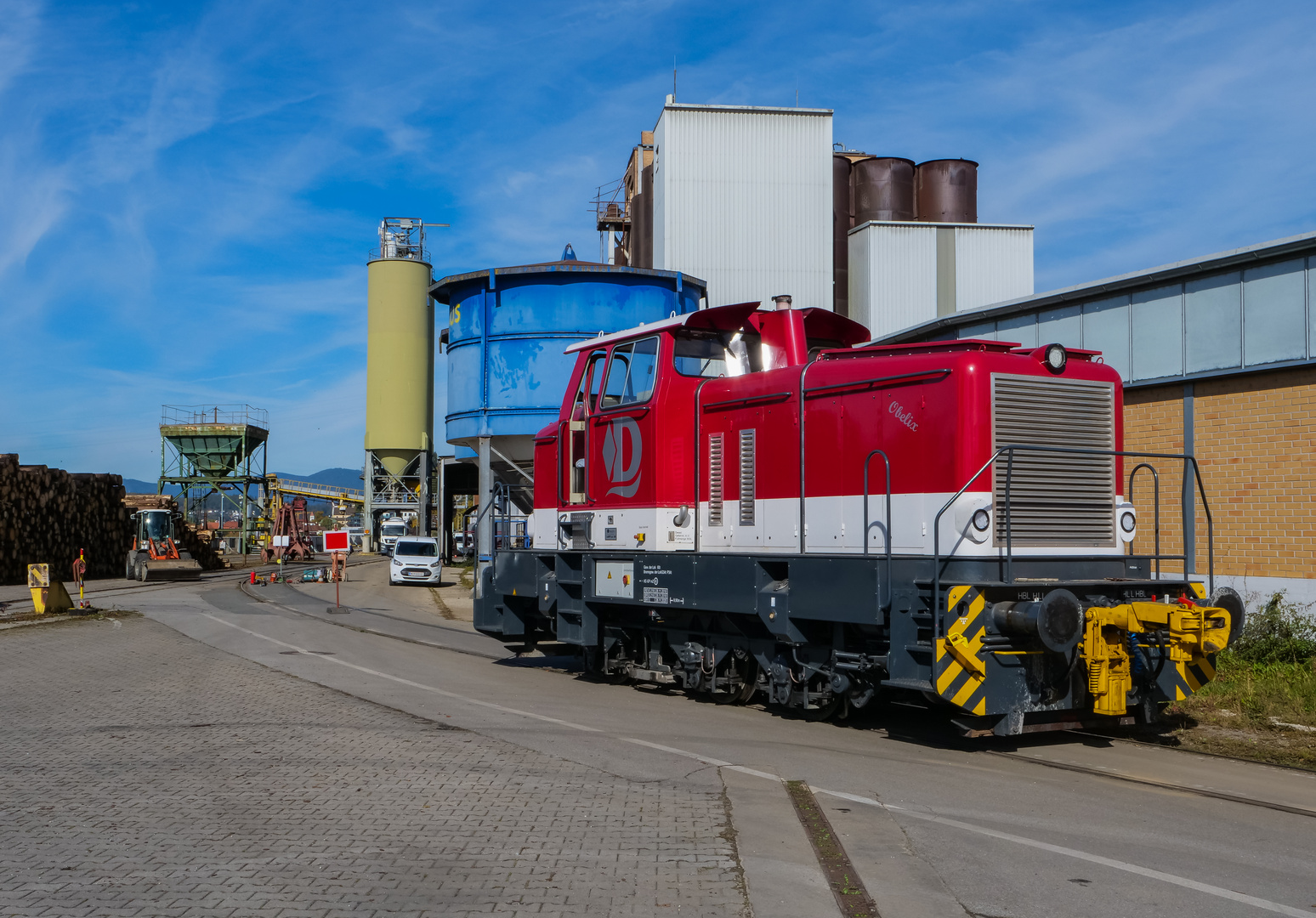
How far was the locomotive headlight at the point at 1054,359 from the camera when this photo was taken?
29.0 ft

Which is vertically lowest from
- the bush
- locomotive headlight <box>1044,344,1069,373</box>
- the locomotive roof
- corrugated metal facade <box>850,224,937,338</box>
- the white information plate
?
the bush

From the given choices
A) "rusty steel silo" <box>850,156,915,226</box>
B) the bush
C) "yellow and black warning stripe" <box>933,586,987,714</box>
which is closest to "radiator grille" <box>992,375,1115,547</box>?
"yellow and black warning stripe" <box>933,586,987,714</box>

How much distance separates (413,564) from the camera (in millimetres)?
35031

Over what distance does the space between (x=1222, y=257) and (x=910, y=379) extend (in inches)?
233

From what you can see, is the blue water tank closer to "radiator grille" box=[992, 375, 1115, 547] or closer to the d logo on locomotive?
the d logo on locomotive

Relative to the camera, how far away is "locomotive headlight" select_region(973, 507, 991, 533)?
8438 mm

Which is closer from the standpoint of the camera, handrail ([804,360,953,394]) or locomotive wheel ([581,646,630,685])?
handrail ([804,360,953,394])

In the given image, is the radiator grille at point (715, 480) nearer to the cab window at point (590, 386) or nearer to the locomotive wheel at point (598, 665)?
the cab window at point (590, 386)

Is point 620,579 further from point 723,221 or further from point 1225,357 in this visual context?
point 723,221

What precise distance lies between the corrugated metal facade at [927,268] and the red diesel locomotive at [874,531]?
74.1 feet

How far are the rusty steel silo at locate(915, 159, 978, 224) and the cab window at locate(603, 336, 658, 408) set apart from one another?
29409mm

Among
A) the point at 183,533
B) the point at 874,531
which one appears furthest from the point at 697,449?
the point at 183,533

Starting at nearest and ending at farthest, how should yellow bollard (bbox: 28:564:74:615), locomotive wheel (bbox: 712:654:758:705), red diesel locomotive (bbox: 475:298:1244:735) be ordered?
red diesel locomotive (bbox: 475:298:1244:735)
locomotive wheel (bbox: 712:654:758:705)
yellow bollard (bbox: 28:564:74:615)

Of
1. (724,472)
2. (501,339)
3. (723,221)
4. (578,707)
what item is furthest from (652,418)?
(723,221)
